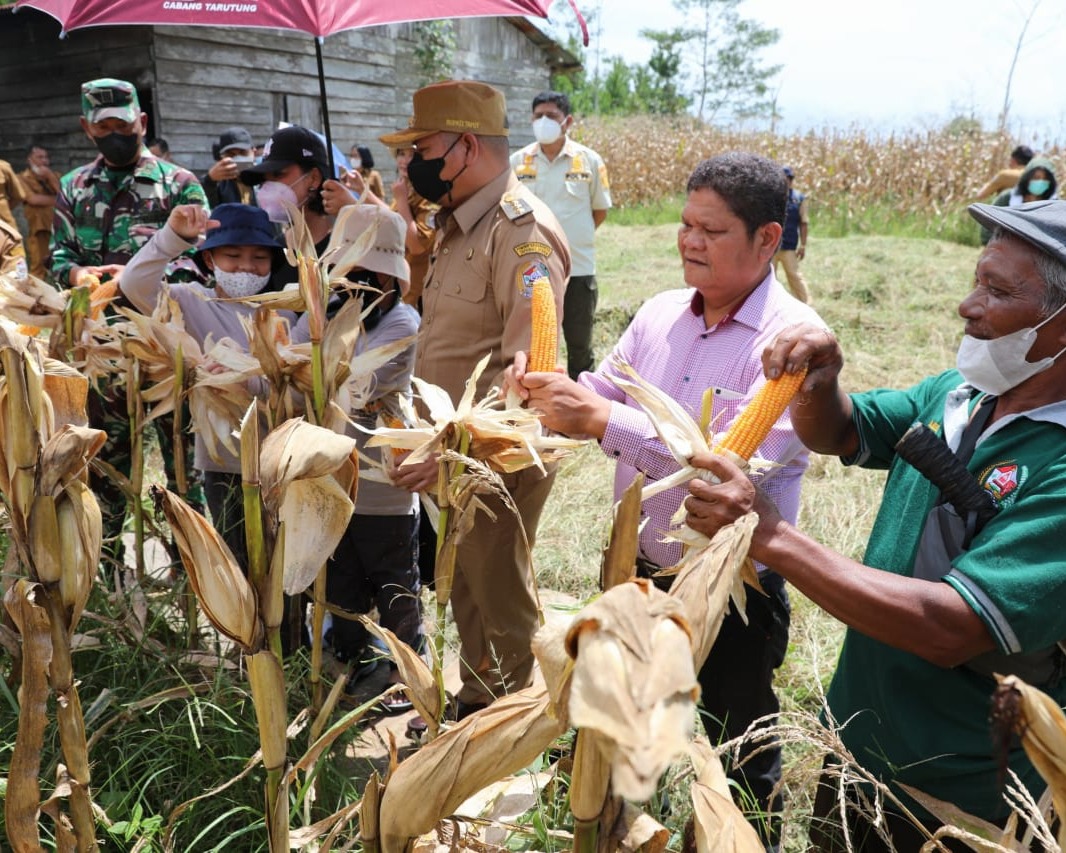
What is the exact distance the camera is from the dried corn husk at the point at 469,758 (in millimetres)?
803

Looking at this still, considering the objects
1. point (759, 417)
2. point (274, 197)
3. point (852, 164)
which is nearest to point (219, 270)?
point (274, 197)

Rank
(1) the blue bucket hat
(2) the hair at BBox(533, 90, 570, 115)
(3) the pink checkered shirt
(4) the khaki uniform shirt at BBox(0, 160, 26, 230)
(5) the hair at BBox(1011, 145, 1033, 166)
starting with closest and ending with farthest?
(3) the pink checkered shirt < (1) the blue bucket hat < (2) the hair at BBox(533, 90, 570, 115) < (4) the khaki uniform shirt at BBox(0, 160, 26, 230) < (5) the hair at BBox(1011, 145, 1033, 166)

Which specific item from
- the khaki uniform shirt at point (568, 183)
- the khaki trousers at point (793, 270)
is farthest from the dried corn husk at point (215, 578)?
the khaki trousers at point (793, 270)

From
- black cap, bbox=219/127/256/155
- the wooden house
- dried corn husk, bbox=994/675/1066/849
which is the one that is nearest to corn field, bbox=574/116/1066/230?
the wooden house

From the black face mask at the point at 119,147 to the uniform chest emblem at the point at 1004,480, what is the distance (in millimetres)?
3696

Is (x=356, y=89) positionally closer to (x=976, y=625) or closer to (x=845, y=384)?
(x=845, y=384)

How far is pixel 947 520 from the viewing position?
1441 mm

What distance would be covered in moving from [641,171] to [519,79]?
5733mm

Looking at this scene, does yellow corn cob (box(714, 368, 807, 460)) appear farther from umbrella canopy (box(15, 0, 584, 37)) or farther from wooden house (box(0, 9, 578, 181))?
wooden house (box(0, 9, 578, 181))

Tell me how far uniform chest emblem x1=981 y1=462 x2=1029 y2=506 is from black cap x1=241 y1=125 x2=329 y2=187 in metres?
2.64

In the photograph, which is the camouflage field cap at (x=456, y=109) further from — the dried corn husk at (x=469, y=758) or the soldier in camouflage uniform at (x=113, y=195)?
the dried corn husk at (x=469, y=758)

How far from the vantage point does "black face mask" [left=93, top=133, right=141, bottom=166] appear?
3.77 metres

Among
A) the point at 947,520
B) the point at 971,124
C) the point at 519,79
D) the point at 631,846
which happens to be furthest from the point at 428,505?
the point at 971,124

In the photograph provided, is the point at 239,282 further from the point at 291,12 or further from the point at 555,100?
the point at 555,100
